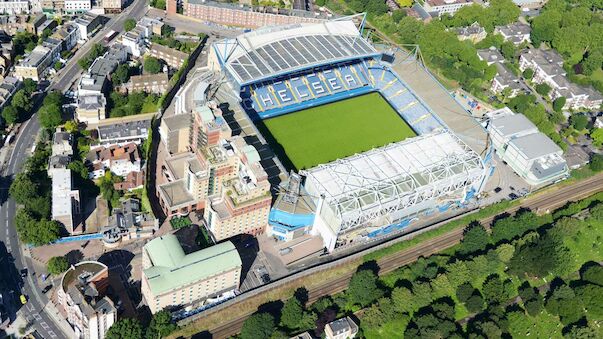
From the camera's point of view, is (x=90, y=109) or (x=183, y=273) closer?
(x=183, y=273)

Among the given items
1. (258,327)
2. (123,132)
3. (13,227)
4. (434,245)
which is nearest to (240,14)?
(123,132)

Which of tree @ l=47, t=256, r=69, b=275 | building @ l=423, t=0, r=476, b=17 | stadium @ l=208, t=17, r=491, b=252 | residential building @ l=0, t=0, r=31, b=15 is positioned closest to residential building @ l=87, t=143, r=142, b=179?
tree @ l=47, t=256, r=69, b=275

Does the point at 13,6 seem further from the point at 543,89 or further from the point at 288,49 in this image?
the point at 543,89

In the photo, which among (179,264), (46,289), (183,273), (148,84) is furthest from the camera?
(148,84)

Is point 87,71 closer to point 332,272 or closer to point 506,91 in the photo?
point 332,272

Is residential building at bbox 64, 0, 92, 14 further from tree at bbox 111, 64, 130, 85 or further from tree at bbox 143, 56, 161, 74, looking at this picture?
tree at bbox 111, 64, 130, 85

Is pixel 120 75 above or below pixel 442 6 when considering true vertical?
below
